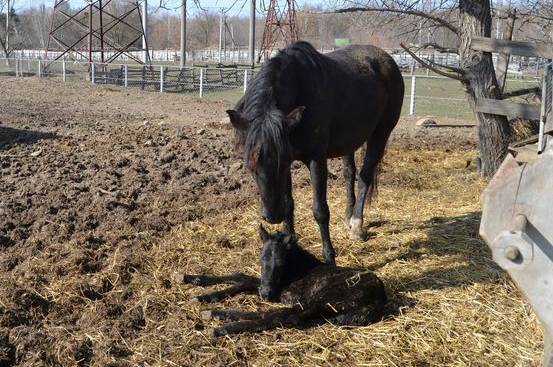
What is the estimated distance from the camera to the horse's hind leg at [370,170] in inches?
226

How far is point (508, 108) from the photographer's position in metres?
7.14

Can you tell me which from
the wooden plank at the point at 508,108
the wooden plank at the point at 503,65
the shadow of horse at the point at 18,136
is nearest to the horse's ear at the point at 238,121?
the wooden plank at the point at 508,108

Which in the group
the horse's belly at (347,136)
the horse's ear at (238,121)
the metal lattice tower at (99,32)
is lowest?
the horse's belly at (347,136)

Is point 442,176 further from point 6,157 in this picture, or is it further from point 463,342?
point 6,157

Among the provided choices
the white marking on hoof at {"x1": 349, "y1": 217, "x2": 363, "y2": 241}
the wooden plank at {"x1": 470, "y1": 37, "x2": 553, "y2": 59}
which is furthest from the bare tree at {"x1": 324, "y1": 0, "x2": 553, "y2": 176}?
the white marking on hoof at {"x1": 349, "y1": 217, "x2": 363, "y2": 241}

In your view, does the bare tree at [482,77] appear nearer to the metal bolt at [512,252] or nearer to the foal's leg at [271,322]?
the foal's leg at [271,322]

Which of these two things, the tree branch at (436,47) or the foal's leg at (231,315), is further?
the tree branch at (436,47)

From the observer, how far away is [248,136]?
383 cm

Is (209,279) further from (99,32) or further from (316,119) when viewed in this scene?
(99,32)

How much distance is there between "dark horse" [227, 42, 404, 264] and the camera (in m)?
3.86

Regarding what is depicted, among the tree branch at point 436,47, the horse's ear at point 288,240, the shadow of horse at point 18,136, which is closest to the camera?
the horse's ear at point 288,240

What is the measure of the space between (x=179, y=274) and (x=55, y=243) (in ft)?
5.03

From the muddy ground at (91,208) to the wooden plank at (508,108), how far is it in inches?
89.5

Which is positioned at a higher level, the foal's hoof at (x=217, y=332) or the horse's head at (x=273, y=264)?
the horse's head at (x=273, y=264)
